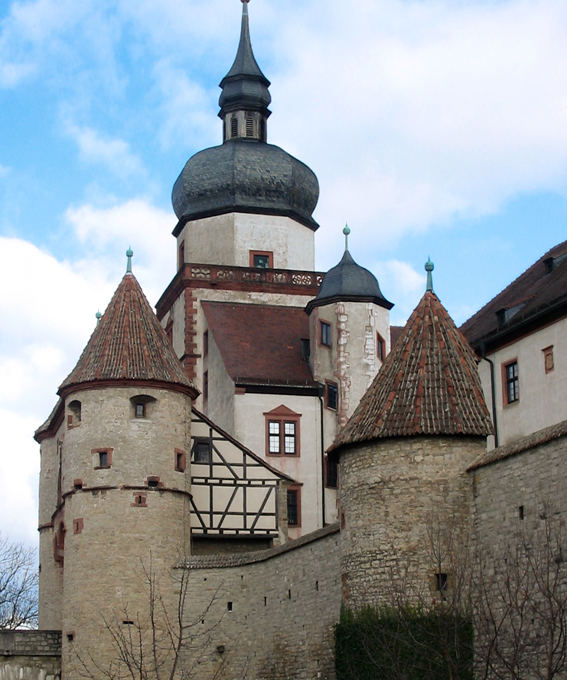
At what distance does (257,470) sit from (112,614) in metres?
8.93

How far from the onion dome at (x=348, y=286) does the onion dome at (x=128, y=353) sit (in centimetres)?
1079

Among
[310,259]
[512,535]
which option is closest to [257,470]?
[310,259]

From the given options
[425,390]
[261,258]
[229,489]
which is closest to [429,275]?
[425,390]

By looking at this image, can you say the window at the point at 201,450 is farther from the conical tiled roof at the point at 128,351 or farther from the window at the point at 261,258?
the window at the point at 261,258

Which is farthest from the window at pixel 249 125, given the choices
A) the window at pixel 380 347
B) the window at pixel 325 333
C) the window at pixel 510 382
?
the window at pixel 510 382

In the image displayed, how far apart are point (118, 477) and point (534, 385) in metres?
11.7

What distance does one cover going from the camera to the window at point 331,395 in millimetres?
53844

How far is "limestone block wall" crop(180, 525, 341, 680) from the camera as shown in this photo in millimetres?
34750

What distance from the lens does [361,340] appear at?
54562mm

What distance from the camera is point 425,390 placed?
32.5m

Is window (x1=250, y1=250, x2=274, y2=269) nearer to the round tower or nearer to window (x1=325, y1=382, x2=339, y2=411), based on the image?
the round tower

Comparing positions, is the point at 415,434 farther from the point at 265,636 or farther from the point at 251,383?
the point at 251,383

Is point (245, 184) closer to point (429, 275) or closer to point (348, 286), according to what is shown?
point (348, 286)

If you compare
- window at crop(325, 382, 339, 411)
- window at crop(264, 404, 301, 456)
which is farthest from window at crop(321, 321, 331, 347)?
window at crop(264, 404, 301, 456)
